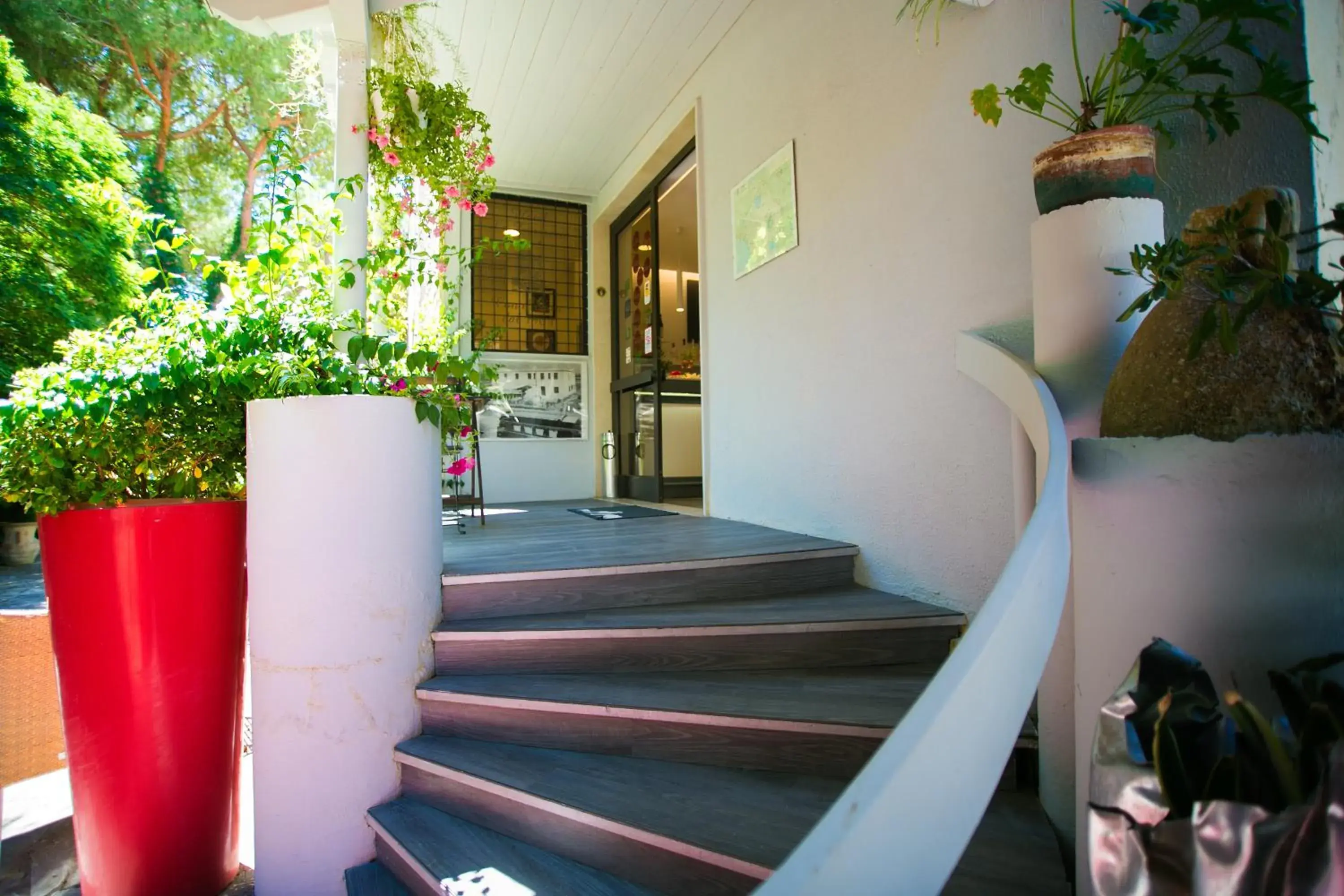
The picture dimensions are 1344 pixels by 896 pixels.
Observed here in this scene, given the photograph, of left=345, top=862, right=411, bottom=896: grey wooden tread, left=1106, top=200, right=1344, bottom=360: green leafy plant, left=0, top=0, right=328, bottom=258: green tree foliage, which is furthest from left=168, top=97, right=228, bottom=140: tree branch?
left=1106, top=200, right=1344, bottom=360: green leafy plant

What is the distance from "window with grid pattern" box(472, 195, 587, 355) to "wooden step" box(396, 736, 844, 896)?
4.54 metres

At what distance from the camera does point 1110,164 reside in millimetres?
1226

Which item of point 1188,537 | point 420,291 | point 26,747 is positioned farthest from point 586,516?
point 1188,537

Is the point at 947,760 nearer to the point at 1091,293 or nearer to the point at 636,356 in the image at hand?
the point at 1091,293

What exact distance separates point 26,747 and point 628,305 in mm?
4779

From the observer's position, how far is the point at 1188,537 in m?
0.85

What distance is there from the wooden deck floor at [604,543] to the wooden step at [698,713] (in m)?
0.45

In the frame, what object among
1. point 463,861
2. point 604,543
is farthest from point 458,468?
point 463,861

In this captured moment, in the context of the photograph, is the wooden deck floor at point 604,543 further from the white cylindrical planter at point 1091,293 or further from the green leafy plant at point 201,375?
the white cylindrical planter at point 1091,293

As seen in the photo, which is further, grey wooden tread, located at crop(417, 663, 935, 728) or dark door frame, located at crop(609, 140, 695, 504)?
dark door frame, located at crop(609, 140, 695, 504)

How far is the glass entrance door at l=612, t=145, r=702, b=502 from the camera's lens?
5133 mm

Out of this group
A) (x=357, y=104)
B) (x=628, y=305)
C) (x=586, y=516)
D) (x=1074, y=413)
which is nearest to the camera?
(x=1074, y=413)

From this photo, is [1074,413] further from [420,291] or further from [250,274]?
[420,291]

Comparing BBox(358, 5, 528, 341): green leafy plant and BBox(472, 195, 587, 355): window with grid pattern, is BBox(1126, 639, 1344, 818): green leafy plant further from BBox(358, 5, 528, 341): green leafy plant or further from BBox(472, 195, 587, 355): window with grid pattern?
BBox(472, 195, 587, 355): window with grid pattern
